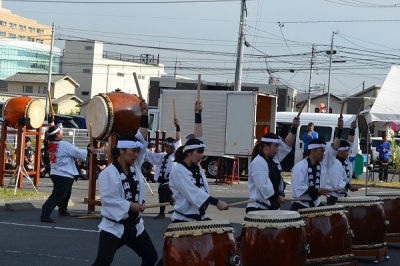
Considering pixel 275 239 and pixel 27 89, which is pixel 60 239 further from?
pixel 27 89

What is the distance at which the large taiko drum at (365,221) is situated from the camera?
10.5m

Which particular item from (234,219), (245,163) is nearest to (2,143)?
(234,219)

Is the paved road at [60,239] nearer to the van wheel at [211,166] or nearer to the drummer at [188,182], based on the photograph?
the drummer at [188,182]

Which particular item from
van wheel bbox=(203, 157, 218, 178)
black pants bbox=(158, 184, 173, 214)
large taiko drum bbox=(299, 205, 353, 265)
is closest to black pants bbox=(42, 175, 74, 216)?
black pants bbox=(158, 184, 173, 214)

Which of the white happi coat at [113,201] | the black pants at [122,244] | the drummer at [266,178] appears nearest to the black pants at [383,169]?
the drummer at [266,178]

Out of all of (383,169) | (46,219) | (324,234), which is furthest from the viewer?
(383,169)

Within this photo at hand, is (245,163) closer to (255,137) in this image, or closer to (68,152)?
(255,137)

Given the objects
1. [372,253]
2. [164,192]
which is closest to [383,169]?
[164,192]

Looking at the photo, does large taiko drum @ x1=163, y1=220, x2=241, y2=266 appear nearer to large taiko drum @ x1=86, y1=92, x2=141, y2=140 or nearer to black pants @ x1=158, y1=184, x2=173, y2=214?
large taiko drum @ x1=86, y1=92, x2=141, y2=140

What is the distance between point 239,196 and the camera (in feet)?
65.6

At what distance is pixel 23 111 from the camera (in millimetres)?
19266

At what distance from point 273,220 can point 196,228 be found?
1.16 metres

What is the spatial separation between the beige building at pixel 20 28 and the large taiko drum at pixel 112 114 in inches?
4052

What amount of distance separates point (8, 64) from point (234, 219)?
8120cm
